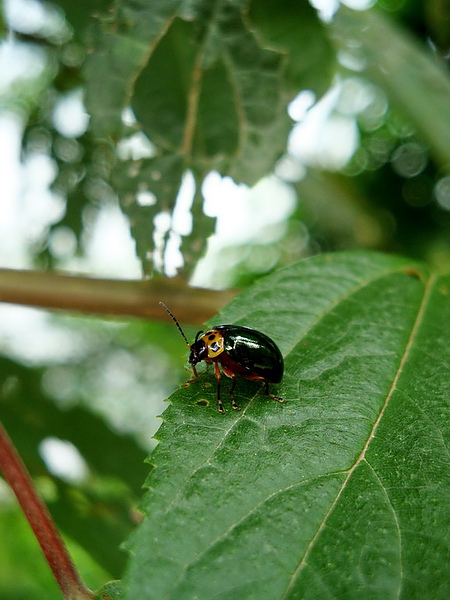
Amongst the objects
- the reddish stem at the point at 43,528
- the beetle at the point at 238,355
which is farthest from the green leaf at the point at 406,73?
the reddish stem at the point at 43,528

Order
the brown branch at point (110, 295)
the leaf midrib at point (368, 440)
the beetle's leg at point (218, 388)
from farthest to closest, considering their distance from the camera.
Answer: the brown branch at point (110, 295), the beetle's leg at point (218, 388), the leaf midrib at point (368, 440)

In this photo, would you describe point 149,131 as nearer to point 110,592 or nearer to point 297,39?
point 297,39

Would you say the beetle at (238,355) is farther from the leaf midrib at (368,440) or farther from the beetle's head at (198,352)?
the leaf midrib at (368,440)

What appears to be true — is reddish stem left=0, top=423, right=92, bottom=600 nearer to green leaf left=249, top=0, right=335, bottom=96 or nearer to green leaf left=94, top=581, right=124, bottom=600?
green leaf left=94, top=581, right=124, bottom=600

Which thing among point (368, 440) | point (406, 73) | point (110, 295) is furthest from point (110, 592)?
point (406, 73)

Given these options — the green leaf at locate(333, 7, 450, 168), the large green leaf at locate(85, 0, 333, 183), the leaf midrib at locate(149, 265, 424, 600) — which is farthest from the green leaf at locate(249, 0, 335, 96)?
the leaf midrib at locate(149, 265, 424, 600)

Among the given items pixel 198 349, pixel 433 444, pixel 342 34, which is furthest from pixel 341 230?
pixel 433 444
